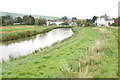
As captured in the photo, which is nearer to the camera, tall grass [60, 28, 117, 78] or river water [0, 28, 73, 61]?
tall grass [60, 28, 117, 78]

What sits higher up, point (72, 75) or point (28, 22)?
point (28, 22)

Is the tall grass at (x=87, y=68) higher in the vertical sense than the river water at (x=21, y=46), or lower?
higher

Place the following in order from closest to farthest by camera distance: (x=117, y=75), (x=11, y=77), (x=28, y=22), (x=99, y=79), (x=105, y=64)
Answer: (x=99, y=79)
(x=117, y=75)
(x=11, y=77)
(x=105, y=64)
(x=28, y=22)

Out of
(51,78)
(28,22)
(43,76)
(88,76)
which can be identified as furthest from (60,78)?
(28,22)

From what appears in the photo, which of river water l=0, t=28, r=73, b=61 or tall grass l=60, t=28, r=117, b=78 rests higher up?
tall grass l=60, t=28, r=117, b=78

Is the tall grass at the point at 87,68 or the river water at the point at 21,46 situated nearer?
the tall grass at the point at 87,68

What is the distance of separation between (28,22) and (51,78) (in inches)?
2667

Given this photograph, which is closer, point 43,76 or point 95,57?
point 43,76

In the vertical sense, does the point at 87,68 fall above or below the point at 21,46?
above

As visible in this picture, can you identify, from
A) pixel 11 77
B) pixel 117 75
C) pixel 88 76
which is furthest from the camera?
pixel 11 77

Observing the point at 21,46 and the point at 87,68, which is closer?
the point at 87,68

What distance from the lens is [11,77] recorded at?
21.9 ft

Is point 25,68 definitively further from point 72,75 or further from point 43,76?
point 72,75

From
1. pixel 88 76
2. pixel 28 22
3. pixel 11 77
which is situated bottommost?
pixel 11 77
